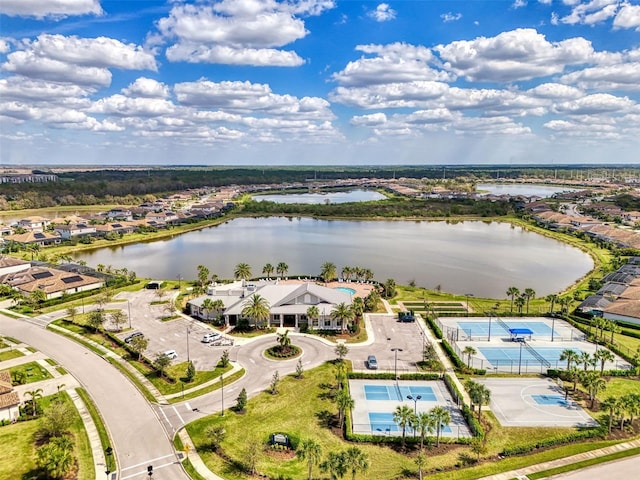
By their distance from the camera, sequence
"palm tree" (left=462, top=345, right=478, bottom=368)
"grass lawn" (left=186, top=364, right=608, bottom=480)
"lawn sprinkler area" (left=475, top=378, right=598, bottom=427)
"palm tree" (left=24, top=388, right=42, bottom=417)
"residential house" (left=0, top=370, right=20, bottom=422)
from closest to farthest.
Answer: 1. "grass lawn" (left=186, top=364, right=608, bottom=480)
2. "residential house" (left=0, top=370, right=20, bottom=422)
3. "lawn sprinkler area" (left=475, top=378, right=598, bottom=427)
4. "palm tree" (left=24, top=388, right=42, bottom=417)
5. "palm tree" (left=462, top=345, right=478, bottom=368)

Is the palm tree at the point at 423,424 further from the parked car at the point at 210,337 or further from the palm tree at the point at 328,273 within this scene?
the palm tree at the point at 328,273

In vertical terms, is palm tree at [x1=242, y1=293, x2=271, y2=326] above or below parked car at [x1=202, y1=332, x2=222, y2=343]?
above

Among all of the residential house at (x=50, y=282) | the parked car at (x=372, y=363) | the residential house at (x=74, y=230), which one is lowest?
the parked car at (x=372, y=363)

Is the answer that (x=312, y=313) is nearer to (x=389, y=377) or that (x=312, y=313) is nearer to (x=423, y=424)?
(x=389, y=377)

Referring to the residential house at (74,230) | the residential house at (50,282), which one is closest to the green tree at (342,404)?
the residential house at (50,282)

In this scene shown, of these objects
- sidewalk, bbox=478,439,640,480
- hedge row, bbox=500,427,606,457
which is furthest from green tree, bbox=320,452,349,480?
hedge row, bbox=500,427,606,457

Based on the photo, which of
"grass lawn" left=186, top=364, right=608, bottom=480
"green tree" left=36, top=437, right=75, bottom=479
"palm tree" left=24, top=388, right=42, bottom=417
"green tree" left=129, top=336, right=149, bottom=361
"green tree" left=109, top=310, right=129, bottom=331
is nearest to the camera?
"green tree" left=36, top=437, right=75, bottom=479

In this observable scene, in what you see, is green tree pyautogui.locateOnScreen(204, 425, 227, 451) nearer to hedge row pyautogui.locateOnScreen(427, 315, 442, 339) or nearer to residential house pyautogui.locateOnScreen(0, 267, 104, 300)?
hedge row pyautogui.locateOnScreen(427, 315, 442, 339)
